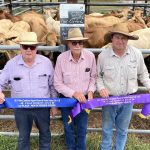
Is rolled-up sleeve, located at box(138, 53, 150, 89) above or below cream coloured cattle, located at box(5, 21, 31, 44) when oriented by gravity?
above

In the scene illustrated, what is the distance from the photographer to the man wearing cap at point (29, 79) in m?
3.96

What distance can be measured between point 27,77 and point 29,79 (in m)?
0.03

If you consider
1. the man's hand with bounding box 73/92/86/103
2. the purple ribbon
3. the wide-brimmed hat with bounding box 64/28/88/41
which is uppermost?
the wide-brimmed hat with bounding box 64/28/88/41

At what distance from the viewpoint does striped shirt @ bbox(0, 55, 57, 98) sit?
4.00 meters

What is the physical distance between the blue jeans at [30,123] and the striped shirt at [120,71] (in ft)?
2.43

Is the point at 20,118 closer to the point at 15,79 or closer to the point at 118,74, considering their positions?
the point at 15,79

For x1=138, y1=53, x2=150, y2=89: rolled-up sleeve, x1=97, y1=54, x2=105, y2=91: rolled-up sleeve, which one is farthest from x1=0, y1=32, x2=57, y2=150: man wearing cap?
x1=138, y1=53, x2=150, y2=89: rolled-up sleeve

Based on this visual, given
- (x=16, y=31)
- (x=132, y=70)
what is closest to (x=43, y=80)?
(x=132, y=70)

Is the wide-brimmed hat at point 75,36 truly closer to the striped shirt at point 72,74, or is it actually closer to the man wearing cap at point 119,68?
the striped shirt at point 72,74

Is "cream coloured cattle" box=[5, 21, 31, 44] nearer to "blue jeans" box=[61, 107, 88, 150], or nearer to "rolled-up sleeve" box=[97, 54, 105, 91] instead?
"blue jeans" box=[61, 107, 88, 150]

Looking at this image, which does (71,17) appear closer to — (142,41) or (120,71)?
(120,71)

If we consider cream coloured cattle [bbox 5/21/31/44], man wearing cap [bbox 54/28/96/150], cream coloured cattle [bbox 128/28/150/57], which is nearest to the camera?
man wearing cap [bbox 54/28/96/150]

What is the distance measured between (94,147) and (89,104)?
1132mm

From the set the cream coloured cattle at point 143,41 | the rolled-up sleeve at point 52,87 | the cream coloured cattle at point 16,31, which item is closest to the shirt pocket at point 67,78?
the rolled-up sleeve at point 52,87
